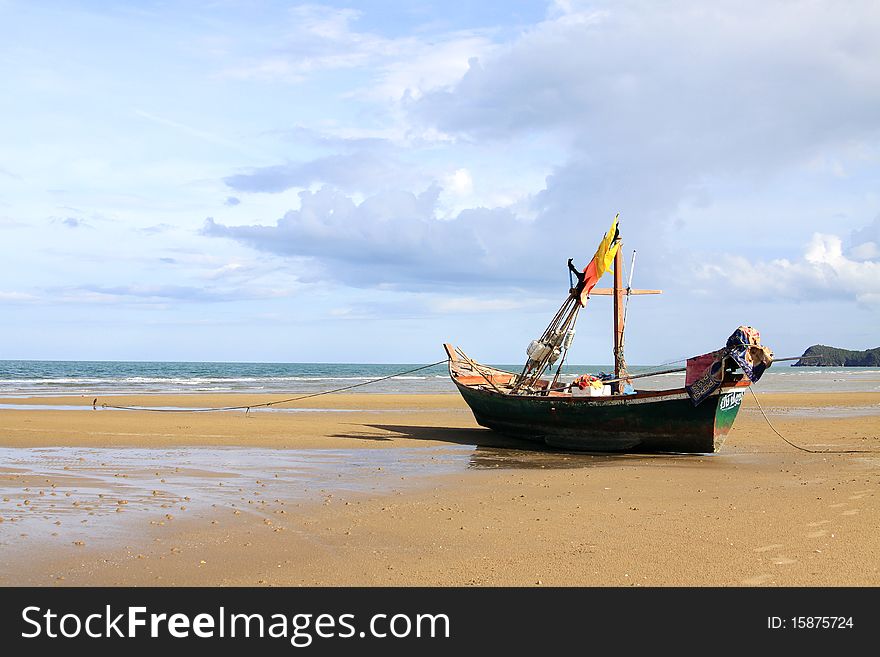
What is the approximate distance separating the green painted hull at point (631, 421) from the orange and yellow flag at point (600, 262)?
3.96 meters

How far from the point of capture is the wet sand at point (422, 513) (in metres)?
7.46

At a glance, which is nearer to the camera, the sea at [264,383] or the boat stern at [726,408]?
the boat stern at [726,408]

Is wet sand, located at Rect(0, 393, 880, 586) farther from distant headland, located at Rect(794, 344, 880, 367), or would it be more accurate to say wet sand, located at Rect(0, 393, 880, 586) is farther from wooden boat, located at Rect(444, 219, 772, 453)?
distant headland, located at Rect(794, 344, 880, 367)

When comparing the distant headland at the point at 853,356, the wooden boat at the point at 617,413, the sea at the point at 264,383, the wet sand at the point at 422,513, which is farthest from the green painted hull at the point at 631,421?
the distant headland at the point at 853,356

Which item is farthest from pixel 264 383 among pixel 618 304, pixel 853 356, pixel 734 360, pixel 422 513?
pixel 853 356

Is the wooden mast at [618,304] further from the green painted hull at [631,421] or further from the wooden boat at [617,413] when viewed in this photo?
the green painted hull at [631,421]

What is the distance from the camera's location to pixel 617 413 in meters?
17.7

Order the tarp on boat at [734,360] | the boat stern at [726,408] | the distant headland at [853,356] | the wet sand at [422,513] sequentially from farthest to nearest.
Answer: the distant headland at [853,356], the boat stern at [726,408], the tarp on boat at [734,360], the wet sand at [422,513]

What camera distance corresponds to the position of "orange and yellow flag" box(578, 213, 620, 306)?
69.8ft

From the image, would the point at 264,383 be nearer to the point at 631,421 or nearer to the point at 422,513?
the point at 631,421
